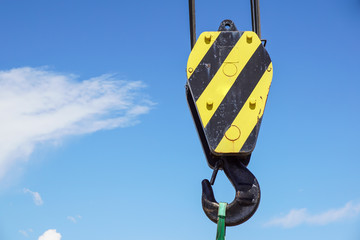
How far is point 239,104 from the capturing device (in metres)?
2.20

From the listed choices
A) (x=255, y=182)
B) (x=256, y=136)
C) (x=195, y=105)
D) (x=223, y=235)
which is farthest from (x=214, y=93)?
(x=223, y=235)

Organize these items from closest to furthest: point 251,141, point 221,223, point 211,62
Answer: point 221,223, point 251,141, point 211,62

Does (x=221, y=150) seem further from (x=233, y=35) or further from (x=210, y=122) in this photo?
A: (x=233, y=35)

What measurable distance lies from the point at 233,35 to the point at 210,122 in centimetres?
44

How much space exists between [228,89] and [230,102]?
59 mm

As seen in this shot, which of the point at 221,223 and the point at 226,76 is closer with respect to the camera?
the point at 221,223

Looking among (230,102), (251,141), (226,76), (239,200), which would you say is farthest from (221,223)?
(226,76)

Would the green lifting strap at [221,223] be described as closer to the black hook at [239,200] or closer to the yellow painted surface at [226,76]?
the black hook at [239,200]

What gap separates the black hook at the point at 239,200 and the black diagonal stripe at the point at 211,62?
381mm

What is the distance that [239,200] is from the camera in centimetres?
204

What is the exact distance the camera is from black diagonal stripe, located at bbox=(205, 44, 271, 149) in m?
2.15

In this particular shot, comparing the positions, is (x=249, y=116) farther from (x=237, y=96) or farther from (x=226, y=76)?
(x=226, y=76)

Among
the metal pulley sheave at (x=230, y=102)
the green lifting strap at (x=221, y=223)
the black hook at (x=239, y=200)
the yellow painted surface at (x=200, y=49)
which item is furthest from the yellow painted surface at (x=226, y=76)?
the green lifting strap at (x=221, y=223)

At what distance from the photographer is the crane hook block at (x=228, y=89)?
215 centimetres
